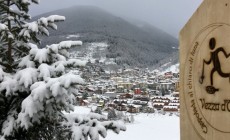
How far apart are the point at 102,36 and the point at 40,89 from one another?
142m

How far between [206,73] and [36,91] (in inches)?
53.7

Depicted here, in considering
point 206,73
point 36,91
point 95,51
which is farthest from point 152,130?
point 95,51

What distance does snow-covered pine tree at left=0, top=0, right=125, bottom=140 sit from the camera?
263 cm

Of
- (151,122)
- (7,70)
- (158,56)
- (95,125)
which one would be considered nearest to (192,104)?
(95,125)

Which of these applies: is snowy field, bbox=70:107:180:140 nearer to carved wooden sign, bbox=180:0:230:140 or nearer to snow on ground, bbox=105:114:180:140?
snow on ground, bbox=105:114:180:140

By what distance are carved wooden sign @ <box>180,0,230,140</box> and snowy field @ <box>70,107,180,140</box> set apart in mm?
25508

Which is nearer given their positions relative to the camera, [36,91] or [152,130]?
[36,91]

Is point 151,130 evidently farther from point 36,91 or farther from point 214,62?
point 214,62

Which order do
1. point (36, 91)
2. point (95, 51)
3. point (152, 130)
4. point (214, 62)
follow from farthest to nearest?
point (95, 51), point (152, 130), point (36, 91), point (214, 62)

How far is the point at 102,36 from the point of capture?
144 metres

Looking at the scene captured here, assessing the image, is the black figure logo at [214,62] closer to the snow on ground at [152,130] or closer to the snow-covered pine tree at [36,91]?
the snow-covered pine tree at [36,91]

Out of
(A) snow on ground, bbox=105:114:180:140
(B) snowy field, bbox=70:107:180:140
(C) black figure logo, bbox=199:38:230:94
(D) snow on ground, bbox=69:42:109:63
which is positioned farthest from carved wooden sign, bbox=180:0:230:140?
(D) snow on ground, bbox=69:42:109:63

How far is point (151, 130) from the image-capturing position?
118ft

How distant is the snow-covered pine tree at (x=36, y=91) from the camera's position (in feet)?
8.64
